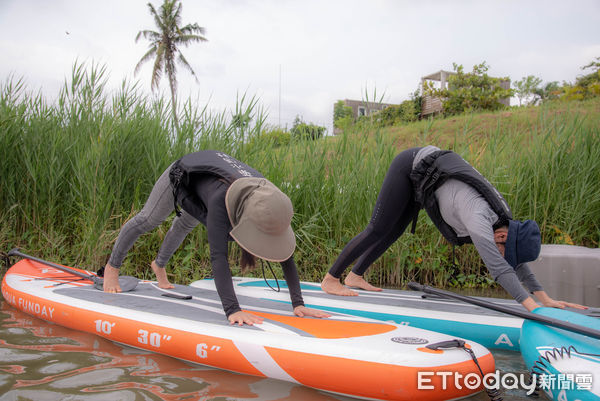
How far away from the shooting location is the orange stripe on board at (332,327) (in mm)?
2520

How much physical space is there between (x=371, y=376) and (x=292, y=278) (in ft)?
2.98

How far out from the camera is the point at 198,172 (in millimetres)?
2943

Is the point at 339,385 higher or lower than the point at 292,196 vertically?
lower

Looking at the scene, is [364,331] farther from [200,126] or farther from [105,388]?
[200,126]

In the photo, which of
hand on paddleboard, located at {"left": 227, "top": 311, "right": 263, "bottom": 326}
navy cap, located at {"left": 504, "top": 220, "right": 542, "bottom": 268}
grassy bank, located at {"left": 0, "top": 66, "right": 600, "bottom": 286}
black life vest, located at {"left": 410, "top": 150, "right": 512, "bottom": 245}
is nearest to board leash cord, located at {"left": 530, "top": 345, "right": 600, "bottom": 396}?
navy cap, located at {"left": 504, "top": 220, "right": 542, "bottom": 268}

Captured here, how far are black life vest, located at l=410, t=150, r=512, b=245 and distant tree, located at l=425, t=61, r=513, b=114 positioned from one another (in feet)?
48.5

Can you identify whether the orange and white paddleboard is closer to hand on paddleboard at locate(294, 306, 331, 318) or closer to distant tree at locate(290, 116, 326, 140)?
hand on paddleboard at locate(294, 306, 331, 318)

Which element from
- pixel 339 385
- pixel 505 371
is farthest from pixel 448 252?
pixel 339 385

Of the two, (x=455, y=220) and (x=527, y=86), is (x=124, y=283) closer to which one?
(x=455, y=220)

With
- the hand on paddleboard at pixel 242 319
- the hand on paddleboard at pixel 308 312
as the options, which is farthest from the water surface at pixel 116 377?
the hand on paddleboard at pixel 308 312

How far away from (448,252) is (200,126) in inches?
130

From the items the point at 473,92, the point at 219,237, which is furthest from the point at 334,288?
the point at 473,92

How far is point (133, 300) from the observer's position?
3.42 metres

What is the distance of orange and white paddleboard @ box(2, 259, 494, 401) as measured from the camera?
2125 mm
